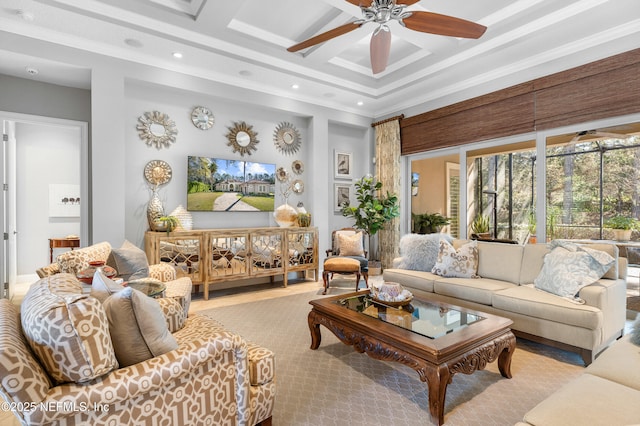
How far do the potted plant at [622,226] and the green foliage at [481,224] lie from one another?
1.34 metres

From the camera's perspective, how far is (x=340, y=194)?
6168 millimetres

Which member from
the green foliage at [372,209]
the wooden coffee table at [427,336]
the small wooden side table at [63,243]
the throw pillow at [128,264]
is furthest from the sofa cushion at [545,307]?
the small wooden side table at [63,243]

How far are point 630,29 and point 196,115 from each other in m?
5.08

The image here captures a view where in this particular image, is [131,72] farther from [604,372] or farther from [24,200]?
[604,372]

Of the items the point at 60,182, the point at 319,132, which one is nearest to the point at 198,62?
the point at 319,132

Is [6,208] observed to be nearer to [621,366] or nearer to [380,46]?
[380,46]

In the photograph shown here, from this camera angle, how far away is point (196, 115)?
4.73m

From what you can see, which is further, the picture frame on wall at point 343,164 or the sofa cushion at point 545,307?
the picture frame on wall at point 343,164

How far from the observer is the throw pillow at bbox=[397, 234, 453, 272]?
4012 millimetres

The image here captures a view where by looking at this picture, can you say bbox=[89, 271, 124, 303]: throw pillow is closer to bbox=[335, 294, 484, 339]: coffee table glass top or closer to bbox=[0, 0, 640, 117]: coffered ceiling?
bbox=[335, 294, 484, 339]: coffee table glass top

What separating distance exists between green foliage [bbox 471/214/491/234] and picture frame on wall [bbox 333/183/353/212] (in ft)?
7.36

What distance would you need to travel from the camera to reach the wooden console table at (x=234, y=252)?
4145 mm

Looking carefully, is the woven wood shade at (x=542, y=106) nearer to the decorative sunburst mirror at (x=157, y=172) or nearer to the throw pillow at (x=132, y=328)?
the decorative sunburst mirror at (x=157, y=172)

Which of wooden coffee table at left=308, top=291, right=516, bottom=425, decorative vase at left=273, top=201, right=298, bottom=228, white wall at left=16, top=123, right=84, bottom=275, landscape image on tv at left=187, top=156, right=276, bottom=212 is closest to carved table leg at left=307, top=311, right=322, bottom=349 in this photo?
Answer: wooden coffee table at left=308, top=291, right=516, bottom=425
